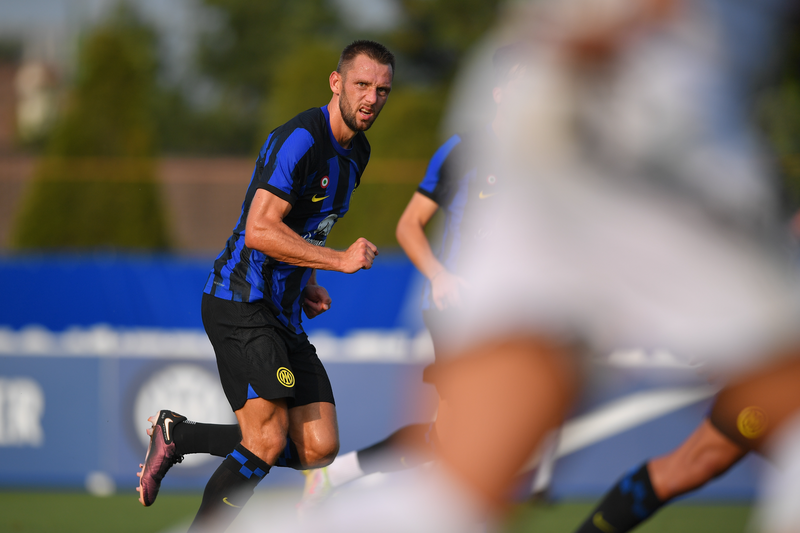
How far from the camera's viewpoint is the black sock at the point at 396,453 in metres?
4.32

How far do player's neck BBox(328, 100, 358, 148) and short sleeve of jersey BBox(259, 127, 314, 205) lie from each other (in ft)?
0.51

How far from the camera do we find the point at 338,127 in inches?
139

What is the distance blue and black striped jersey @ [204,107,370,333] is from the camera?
11.0ft

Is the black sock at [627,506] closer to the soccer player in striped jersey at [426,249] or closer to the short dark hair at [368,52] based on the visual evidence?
the soccer player in striped jersey at [426,249]

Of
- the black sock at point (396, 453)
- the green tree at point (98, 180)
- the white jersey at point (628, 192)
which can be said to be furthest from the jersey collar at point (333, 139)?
the green tree at point (98, 180)

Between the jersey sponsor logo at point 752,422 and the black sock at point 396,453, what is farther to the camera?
the black sock at point 396,453

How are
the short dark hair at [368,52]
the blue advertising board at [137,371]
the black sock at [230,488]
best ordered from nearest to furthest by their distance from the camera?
the short dark hair at [368,52] < the black sock at [230,488] < the blue advertising board at [137,371]

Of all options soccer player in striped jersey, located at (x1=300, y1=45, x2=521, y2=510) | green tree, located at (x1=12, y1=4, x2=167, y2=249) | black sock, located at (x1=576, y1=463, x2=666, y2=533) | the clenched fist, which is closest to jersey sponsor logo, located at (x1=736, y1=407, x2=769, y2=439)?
black sock, located at (x1=576, y1=463, x2=666, y2=533)

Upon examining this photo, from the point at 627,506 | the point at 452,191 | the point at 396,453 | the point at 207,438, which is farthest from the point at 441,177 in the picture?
the point at 627,506

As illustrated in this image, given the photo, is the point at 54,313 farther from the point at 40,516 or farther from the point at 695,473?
the point at 695,473

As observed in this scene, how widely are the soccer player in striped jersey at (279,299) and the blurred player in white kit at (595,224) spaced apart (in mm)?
1522

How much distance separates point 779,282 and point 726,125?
38 centimetres

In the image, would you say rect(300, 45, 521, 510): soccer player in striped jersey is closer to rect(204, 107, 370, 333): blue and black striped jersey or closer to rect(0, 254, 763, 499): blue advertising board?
rect(204, 107, 370, 333): blue and black striped jersey

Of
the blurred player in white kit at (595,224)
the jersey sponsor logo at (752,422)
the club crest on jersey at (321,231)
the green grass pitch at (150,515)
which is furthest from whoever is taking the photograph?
the green grass pitch at (150,515)
